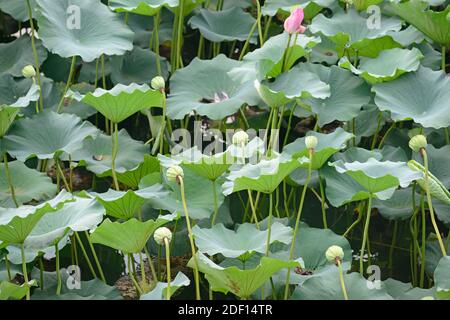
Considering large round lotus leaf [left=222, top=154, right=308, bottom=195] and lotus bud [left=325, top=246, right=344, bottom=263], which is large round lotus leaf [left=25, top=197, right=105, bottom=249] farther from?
lotus bud [left=325, top=246, right=344, bottom=263]

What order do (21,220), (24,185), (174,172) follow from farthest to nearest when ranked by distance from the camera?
1. (24,185)
2. (174,172)
3. (21,220)

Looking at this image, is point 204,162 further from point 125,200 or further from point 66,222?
point 66,222

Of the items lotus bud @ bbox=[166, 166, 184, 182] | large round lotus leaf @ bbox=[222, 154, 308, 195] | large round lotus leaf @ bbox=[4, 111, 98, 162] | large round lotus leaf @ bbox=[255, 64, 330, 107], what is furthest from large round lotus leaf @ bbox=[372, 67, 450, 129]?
large round lotus leaf @ bbox=[4, 111, 98, 162]

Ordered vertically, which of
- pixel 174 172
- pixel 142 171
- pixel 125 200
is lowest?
pixel 142 171

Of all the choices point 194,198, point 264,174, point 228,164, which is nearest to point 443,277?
point 264,174

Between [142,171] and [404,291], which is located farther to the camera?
[142,171]

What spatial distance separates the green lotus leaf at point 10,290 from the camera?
1806 mm

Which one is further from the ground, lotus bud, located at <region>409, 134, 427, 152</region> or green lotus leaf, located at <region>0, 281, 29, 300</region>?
lotus bud, located at <region>409, 134, 427, 152</region>

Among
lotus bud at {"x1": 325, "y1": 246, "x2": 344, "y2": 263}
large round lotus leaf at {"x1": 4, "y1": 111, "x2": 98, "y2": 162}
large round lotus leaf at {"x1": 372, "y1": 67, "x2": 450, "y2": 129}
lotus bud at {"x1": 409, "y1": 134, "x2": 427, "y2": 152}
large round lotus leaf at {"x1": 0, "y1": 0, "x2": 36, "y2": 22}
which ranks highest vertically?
lotus bud at {"x1": 409, "y1": 134, "x2": 427, "y2": 152}

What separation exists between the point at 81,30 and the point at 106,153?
1.24ft

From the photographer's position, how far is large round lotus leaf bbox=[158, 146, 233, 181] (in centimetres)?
197

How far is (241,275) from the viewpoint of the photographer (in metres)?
1.75

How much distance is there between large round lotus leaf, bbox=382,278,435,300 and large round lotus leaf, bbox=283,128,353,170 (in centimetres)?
32
